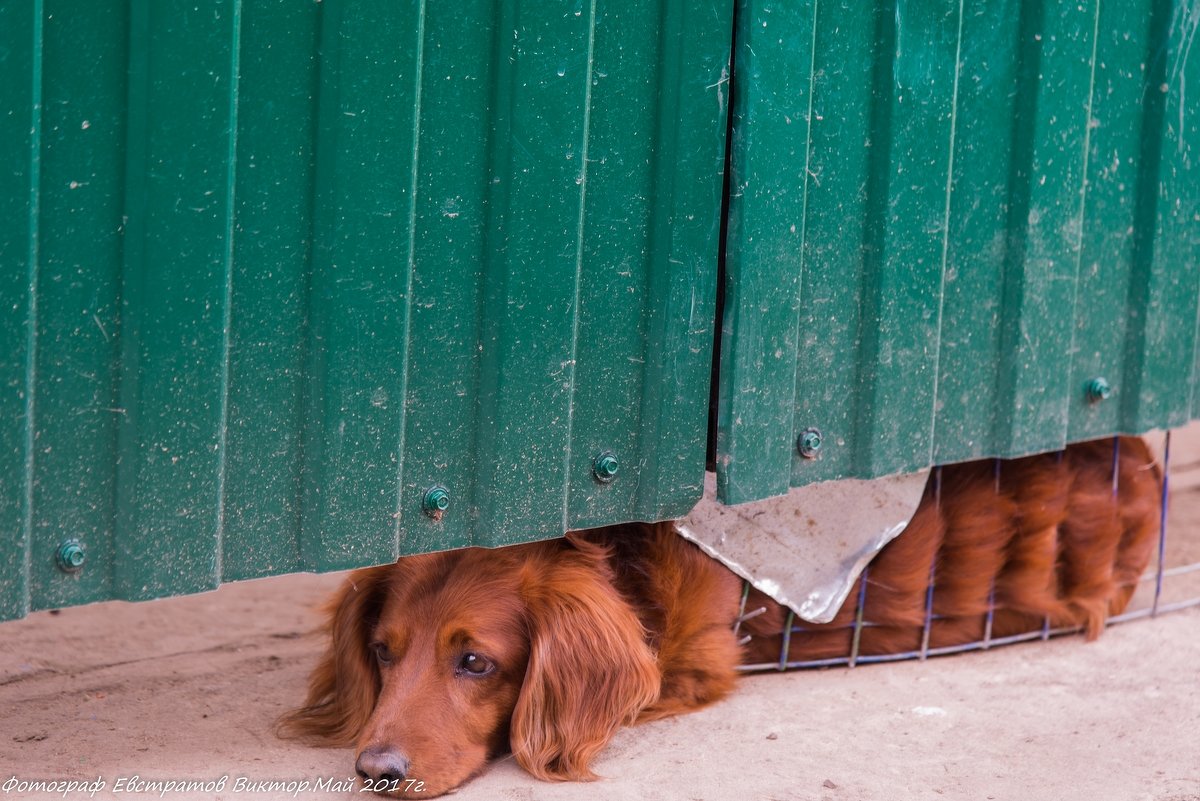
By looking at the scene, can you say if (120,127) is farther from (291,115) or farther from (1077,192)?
(1077,192)

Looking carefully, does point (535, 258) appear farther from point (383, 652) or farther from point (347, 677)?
point (347, 677)

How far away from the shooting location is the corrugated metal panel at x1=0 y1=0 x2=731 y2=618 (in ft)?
8.46

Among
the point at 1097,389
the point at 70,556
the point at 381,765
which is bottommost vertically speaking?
the point at 381,765

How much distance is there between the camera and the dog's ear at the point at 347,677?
3377 mm

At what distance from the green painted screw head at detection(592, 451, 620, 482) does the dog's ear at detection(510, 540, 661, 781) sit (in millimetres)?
239

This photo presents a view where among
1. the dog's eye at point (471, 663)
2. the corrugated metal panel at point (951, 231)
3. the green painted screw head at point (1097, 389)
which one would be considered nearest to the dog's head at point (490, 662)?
the dog's eye at point (471, 663)

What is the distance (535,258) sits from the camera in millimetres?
3102

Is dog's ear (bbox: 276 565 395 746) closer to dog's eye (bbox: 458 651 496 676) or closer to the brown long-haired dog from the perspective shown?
the brown long-haired dog

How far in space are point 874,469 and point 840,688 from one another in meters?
0.58

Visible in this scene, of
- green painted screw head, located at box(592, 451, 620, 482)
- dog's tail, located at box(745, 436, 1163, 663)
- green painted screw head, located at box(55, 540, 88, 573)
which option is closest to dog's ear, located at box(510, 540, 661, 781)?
green painted screw head, located at box(592, 451, 620, 482)

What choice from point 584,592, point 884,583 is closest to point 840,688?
point 884,583

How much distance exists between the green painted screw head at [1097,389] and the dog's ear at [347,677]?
1.97m

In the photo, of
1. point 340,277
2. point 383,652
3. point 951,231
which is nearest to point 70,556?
point 340,277

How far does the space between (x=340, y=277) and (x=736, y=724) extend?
1447 millimetres
